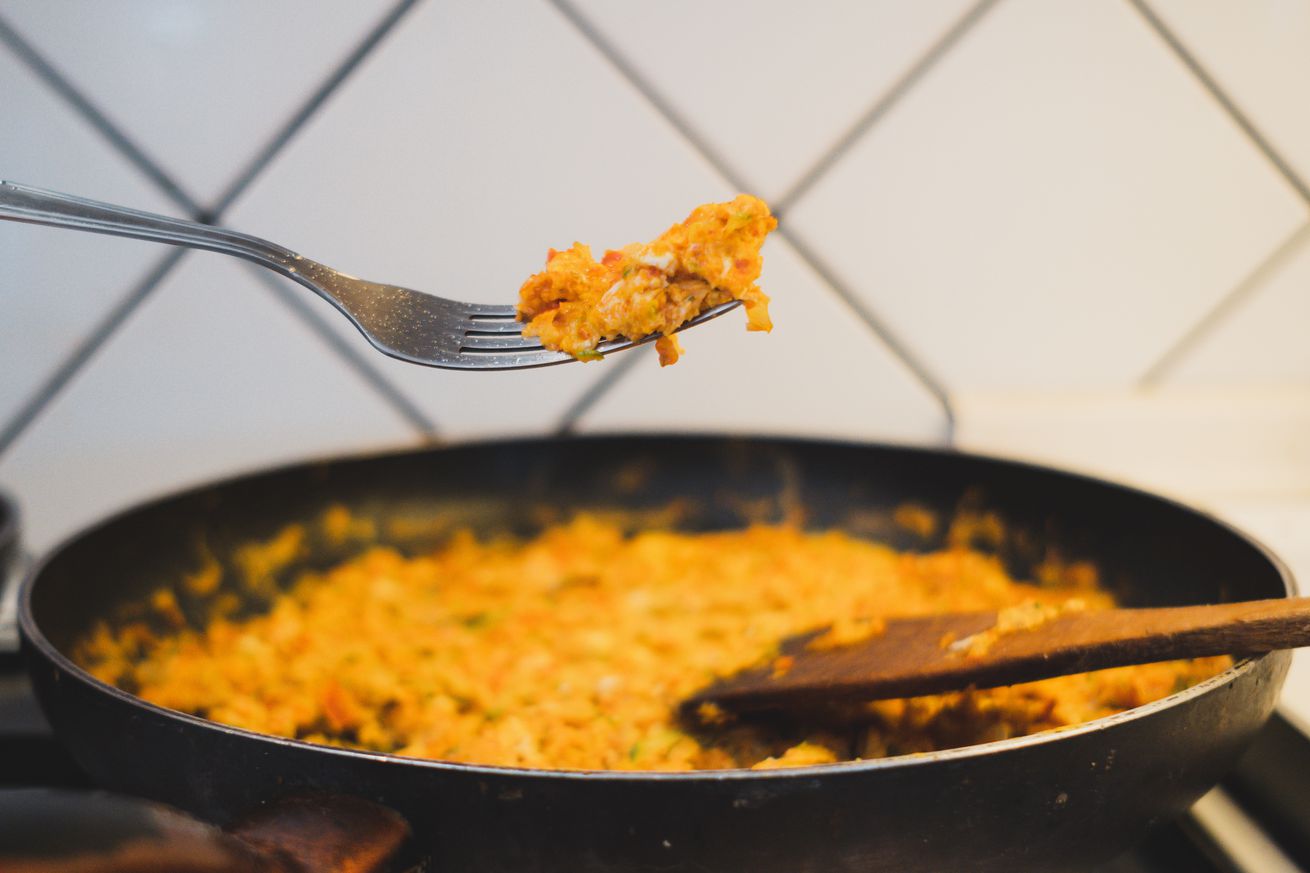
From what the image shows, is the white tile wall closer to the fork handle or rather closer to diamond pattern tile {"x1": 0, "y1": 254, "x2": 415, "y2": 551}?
diamond pattern tile {"x1": 0, "y1": 254, "x2": 415, "y2": 551}

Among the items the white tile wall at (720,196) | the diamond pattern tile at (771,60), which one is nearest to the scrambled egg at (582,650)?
the white tile wall at (720,196)

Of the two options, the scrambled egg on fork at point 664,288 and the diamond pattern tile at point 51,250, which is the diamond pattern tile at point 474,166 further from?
the scrambled egg on fork at point 664,288

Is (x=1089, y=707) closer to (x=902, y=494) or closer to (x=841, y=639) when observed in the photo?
(x=841, y=639)

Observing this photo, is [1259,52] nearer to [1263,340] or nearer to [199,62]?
[1263,340]

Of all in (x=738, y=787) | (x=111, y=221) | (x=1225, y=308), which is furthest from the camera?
(x=1225, y=308)

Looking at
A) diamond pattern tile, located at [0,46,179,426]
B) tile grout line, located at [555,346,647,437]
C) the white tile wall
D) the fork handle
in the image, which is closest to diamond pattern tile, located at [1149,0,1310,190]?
the white tile wall

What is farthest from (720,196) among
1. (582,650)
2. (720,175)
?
(582,650)

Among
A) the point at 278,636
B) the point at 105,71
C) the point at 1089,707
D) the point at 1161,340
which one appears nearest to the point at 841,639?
A: the point at 1089,707
